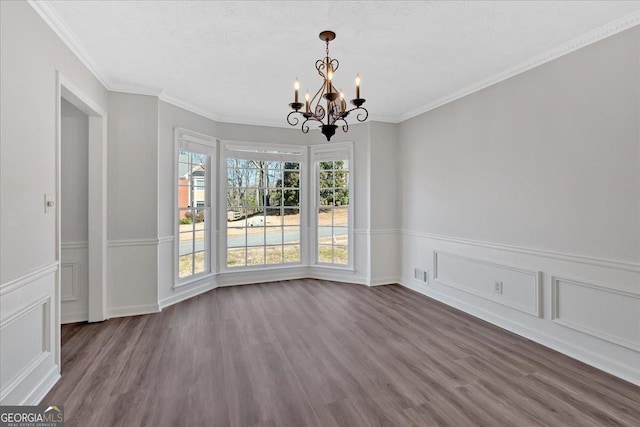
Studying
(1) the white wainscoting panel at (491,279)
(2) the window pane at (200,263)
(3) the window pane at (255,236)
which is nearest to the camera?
(1) the white wainscoting panel at (491,279)

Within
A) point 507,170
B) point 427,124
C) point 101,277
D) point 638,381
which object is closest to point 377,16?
point 507,170

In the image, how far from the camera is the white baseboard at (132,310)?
3.81 metres

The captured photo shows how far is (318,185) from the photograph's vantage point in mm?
5660

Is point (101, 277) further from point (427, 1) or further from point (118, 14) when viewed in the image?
point (427, 1)

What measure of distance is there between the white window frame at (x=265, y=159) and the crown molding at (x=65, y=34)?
6.57ft

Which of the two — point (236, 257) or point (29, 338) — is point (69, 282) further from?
point (236, 257)

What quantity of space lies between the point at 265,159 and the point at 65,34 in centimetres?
309

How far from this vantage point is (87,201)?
3.62 meters

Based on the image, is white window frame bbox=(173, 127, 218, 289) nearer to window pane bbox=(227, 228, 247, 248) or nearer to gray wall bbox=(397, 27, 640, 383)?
window pane bbox=(227, 228, 247, 248)

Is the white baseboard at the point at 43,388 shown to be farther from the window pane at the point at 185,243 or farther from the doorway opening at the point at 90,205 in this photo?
the window pane at the point at 185,243

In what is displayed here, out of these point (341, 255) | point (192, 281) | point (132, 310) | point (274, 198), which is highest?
point (274, 198)

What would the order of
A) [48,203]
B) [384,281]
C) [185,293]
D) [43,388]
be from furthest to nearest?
[384,281] → [185,293] → [48,203] → [43,388]

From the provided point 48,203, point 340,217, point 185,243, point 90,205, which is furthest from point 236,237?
point 48,203

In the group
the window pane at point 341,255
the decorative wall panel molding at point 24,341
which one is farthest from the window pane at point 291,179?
the decorative wall panel molding at point 24,341
